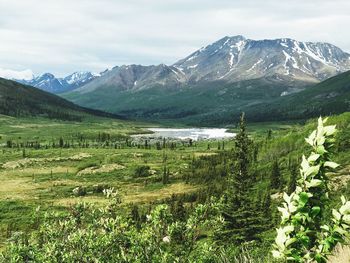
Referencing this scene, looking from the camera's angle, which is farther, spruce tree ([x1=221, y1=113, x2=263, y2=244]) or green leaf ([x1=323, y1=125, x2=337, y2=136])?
spruce tree ([x1=221, y1=113, x2=263, y2=244])

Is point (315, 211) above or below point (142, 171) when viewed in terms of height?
above

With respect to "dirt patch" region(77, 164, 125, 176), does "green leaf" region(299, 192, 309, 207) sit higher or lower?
higher

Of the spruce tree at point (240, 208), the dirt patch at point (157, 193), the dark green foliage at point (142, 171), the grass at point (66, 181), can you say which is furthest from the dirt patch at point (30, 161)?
the spruce tree at point (240, 208)

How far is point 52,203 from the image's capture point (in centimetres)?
11438

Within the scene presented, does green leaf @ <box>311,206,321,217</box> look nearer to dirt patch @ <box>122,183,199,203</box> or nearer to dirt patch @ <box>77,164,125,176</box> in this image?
dirt patch @ <box>122,183,199,203</box>

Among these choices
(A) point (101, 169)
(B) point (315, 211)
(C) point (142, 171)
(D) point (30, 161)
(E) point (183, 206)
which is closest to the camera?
(B) point (315, 211)

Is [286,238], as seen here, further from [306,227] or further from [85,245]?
[85,245]

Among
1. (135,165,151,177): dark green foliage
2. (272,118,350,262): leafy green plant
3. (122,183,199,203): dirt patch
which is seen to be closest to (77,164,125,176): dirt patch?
(135,165,151,177): dark green foliage

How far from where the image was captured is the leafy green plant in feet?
21.8

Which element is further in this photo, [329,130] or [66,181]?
[66,181]

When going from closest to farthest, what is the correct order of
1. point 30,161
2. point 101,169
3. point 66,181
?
1. point 66,181
2. point 101,169
3. point 30,161

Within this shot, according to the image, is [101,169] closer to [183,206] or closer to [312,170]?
[183,206]

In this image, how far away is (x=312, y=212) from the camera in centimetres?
681

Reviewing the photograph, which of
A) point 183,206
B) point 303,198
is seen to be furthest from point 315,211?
point 183,206
